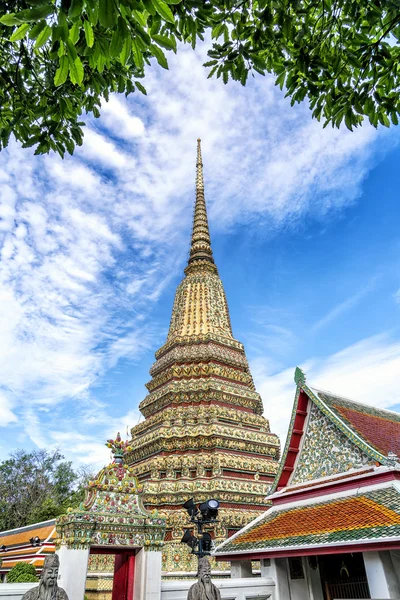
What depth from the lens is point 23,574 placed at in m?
13.0

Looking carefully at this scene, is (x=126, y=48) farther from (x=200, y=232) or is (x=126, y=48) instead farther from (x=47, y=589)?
(x=200, y=232)

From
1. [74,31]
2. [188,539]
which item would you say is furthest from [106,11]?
[188,539]

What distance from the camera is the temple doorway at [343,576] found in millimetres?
8797

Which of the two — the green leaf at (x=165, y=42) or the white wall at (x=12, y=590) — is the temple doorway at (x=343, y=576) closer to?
the white wall at (x=12, y=590)

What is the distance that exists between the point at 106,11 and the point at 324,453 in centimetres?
1048

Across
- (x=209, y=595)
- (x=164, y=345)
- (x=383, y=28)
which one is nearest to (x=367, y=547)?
(x=209, y=595)

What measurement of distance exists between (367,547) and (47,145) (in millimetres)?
7774

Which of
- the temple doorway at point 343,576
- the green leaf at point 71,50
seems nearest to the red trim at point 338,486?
the temple doorway at point 343,576

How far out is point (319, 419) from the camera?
36.5 feet

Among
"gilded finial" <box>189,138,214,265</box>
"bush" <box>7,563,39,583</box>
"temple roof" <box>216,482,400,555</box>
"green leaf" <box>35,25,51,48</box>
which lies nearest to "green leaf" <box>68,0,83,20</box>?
"green leaf" <box>35,25,51,48</box>

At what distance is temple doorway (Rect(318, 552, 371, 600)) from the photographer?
8797mm

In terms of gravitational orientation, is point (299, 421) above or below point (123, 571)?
above

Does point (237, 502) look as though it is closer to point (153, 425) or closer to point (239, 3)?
point (153, 425)

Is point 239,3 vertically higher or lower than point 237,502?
higher
